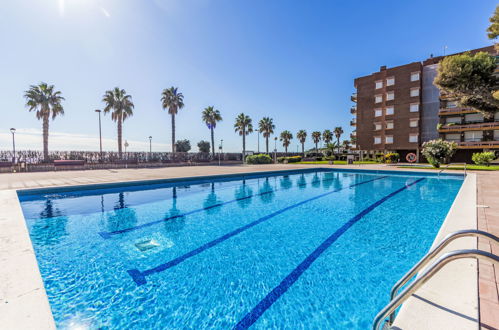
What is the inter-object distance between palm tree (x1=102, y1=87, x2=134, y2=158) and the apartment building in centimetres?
3835

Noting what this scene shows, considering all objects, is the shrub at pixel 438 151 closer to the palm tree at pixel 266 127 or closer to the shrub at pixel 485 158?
the shrub at pixel 485 158

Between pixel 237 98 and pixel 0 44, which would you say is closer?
pixel 0 44

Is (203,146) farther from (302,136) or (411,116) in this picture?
(411,116)

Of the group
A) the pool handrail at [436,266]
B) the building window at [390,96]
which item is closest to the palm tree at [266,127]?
the building window at [390,96]

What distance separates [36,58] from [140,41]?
6093 mm

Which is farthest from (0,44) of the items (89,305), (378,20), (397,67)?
(397,67)

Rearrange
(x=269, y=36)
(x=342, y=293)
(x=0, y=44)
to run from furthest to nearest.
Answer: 1. (x=269, y=36)
2. (x=0, y=44)
3. (x=342, y=293)

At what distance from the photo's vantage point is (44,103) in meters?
24.3

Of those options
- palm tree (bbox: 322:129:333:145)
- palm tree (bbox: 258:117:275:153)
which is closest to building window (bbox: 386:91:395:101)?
palm tree (bbox: 258:117:275:153)

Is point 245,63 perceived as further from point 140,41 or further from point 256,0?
Result: point 140,41

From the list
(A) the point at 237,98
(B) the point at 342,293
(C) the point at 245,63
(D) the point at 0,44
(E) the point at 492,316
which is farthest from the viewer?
(A) the point at 237,98

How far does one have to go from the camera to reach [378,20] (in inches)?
658

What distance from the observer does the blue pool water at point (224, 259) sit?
303cm

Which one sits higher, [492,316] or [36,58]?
[36,58]
